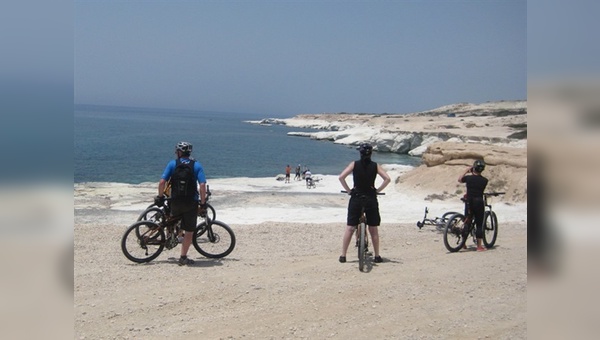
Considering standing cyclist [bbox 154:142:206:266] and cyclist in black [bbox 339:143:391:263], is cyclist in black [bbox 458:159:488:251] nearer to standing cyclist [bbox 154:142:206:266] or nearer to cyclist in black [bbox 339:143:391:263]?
cyclist in black [bbox 339:143:391:263]

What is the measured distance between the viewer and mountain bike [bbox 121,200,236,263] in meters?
8.84

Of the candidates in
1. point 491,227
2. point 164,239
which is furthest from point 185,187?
point 491,227

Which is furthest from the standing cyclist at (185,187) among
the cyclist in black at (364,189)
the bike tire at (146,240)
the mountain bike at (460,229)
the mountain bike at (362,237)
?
the mountain bike at (460,229)

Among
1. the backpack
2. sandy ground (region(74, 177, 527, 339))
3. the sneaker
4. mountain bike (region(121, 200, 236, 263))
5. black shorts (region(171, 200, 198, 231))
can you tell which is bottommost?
sandy ground (region(74, 177, 527, 339))

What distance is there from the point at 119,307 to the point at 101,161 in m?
60.1

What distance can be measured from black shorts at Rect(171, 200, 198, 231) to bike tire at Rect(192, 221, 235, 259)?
840 mm

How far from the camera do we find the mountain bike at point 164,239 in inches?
348

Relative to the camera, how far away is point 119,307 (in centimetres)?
628

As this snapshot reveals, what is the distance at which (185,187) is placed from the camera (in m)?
8.23

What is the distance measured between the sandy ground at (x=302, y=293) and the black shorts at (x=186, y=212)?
0.70 metres

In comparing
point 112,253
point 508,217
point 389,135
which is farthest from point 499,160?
point 389,135

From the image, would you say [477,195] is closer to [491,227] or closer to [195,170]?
[491,227]

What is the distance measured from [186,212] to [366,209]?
9.93 feet

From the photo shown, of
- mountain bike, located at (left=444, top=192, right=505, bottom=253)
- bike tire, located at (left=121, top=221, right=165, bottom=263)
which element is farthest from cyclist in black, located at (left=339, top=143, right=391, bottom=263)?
bike tire, located at (left=121, top=221, right=165, bottom=263)
